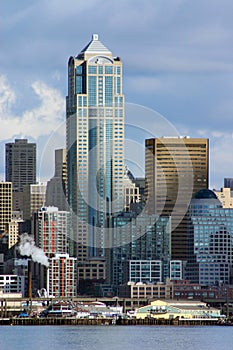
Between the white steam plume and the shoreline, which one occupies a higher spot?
the white steam plume

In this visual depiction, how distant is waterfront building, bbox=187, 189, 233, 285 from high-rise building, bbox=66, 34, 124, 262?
7887 millimetres

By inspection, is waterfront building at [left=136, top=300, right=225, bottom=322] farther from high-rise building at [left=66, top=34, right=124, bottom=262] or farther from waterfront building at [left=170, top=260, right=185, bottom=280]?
high-rise building at [left=66, top=34, right=124, bottom=262]

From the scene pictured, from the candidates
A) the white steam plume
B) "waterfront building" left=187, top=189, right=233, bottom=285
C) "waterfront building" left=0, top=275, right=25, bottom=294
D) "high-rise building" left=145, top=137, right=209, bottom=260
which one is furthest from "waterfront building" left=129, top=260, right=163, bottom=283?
"waterfront building" left=0, top=275, right=25, bottom=294

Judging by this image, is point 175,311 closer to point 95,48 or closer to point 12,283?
point 12,283

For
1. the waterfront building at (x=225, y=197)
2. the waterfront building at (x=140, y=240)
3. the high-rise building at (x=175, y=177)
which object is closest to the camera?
the waterfront building at (x=140, y=240)

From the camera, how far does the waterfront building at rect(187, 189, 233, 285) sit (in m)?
171

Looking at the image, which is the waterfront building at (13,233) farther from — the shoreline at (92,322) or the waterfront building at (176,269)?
the shoreline at (92,322)

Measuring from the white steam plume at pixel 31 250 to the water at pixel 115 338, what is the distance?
35.3 meters

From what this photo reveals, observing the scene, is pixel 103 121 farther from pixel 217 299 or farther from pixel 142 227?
pixel 217 299

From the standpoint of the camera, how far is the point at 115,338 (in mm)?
103812

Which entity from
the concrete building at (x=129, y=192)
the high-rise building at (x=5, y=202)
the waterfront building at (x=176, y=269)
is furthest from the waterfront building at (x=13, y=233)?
the waterfront building at (x=176, y=269)

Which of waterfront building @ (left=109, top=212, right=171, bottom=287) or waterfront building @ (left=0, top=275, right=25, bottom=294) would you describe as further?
waterfront building @ (left=109, top=212, right=171, bottom=287)

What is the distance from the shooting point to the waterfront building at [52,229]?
168500 millimetres

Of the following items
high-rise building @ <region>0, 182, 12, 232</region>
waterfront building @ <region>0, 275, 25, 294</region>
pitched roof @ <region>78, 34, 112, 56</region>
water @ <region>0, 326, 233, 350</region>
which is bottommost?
water @ <region>0, 326, 233, 350</region>
